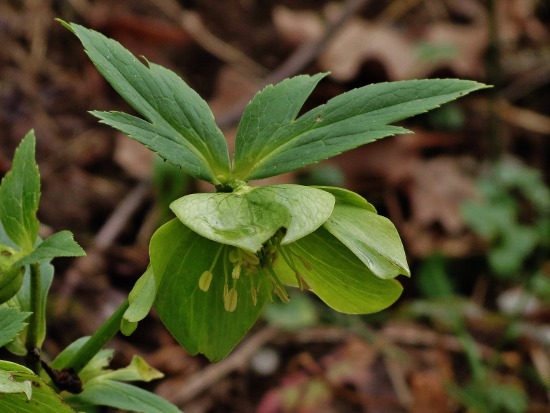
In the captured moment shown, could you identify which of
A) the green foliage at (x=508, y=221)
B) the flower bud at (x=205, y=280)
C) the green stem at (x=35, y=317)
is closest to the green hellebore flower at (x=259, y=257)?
the flower bud at (x=205, y=280)

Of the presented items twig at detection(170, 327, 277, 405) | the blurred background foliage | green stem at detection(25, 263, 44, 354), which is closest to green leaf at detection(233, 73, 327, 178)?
green stem at detection(25, 263, 44, 354)

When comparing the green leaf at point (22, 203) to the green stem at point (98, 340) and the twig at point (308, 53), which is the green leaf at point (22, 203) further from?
the twig at point (308, 53)

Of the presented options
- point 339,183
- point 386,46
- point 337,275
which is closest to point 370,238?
point 337,275

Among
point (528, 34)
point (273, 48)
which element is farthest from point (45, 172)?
point (528, 34)

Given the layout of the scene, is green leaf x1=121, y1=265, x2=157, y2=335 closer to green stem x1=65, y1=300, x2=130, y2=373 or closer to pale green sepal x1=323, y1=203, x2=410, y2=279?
green stem x1=65, y1=300, x2=130, y2=373

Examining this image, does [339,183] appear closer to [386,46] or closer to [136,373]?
[386,46]

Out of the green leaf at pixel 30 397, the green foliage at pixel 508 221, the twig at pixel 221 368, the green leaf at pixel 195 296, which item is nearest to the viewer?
the green leaf at pixel 30 397
